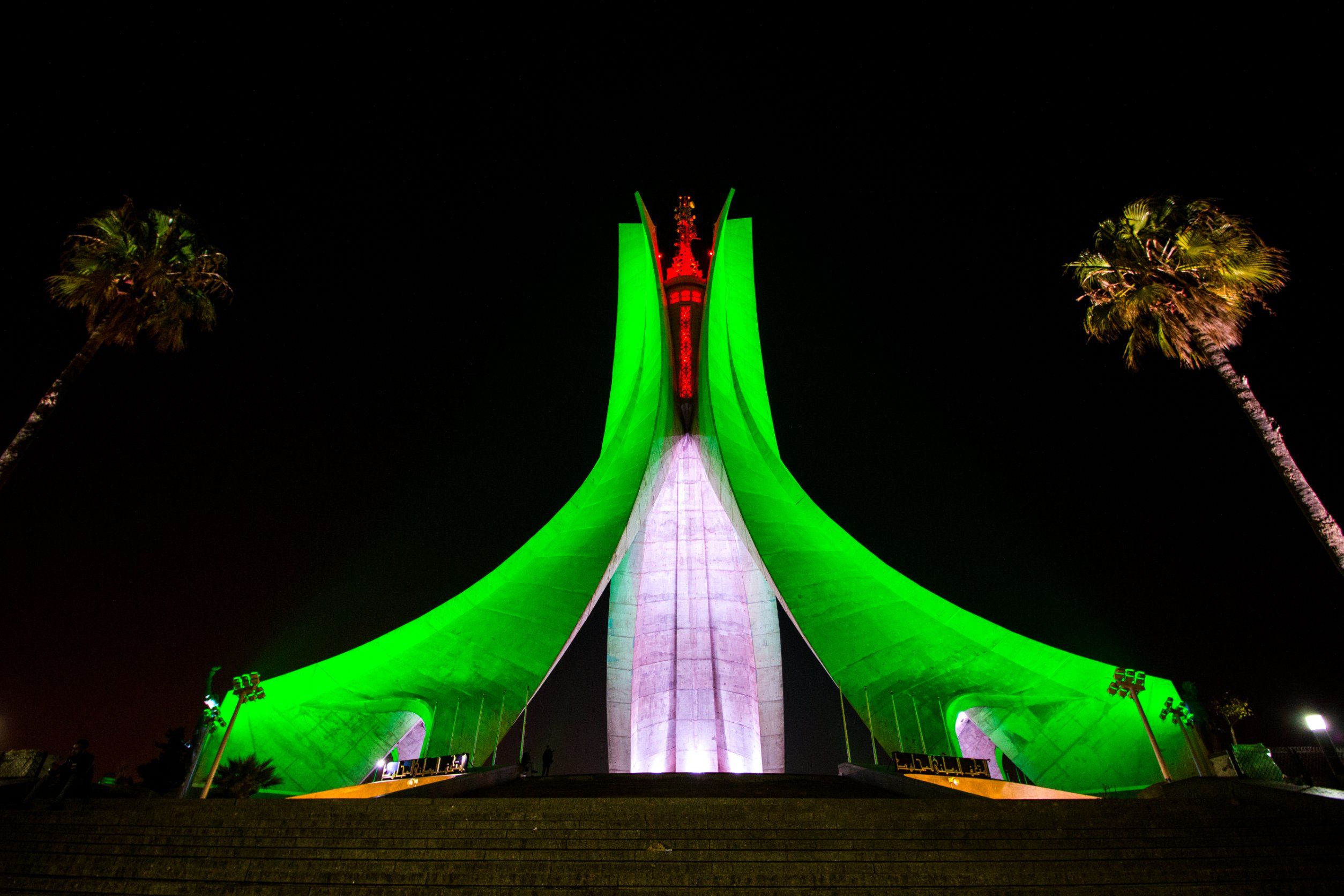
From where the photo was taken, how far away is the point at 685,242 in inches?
709

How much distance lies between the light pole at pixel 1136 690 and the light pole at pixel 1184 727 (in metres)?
0.27

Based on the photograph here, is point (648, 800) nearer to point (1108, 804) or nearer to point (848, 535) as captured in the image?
point (1108, 804)

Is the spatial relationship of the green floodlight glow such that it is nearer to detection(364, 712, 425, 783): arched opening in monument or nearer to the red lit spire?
detection(364, 712, 425, 783): arched opening in monument

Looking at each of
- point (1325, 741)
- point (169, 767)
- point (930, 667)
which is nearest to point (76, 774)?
point (169, 767)

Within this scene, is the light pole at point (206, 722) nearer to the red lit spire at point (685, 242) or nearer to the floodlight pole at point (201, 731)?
the floodlight pole at point (201, 731)

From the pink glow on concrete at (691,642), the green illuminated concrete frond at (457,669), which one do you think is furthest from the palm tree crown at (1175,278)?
the pink glow on concrete at (691,642)

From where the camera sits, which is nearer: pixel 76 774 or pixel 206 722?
pixel 76 774

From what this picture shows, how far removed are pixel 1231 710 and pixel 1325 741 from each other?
1559 mm

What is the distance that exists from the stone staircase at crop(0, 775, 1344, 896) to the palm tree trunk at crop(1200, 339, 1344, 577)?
2250mm

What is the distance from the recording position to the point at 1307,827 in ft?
16.3

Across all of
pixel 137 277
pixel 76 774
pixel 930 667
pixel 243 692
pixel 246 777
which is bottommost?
pixel 76 774

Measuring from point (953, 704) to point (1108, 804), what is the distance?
4.53 meters

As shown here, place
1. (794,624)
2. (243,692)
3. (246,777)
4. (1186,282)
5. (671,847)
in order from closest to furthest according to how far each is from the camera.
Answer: (671,847), (1186,282), (246,777), (243,692), (794,624)

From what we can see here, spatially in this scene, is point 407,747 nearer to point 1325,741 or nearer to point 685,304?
point 685,304
